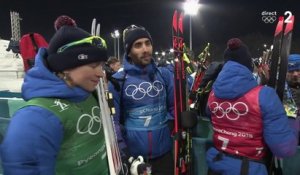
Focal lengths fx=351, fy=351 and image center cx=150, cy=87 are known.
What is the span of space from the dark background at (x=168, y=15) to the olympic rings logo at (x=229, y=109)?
36.9 metres

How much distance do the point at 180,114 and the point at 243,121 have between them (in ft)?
2.44

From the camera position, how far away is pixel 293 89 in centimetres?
384

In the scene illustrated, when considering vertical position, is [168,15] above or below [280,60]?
above

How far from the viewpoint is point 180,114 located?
11.2ft

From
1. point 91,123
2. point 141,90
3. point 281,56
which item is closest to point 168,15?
point 281,56

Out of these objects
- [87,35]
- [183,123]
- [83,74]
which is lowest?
[183,123]

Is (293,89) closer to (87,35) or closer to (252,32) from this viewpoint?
(87,35)

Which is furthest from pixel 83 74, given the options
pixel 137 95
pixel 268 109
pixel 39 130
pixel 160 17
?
pixel 160 17

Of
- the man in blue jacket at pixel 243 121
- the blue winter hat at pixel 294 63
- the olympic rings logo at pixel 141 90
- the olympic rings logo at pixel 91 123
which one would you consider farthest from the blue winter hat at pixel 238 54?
the olympic rings logo at pixel 91 123

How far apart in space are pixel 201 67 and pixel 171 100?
139 centimetres

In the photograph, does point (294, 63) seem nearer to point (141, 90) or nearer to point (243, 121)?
point (243, 121)

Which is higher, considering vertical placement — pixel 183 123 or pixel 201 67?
pixel 201 67

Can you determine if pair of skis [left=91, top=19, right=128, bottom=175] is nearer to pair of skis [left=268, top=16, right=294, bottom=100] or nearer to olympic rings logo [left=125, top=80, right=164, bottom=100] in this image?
olympic rings logo [left=125, top=80, right=164, bottom=100]

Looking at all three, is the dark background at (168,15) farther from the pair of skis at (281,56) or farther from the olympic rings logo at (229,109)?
the olympic rings logo at (229,109)
